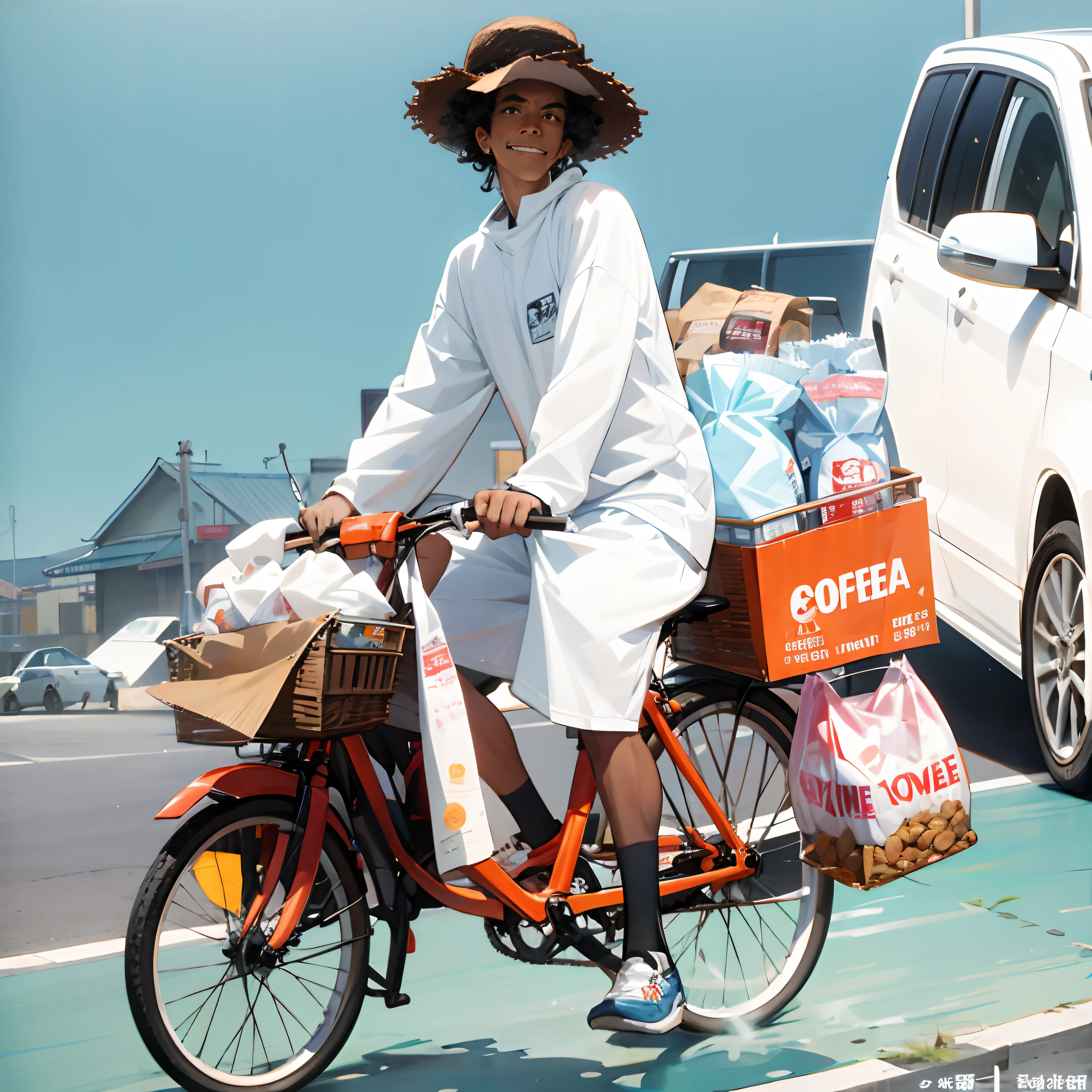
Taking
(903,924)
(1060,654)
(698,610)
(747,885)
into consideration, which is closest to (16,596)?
(698,610)

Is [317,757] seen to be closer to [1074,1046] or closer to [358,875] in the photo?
[358,875]

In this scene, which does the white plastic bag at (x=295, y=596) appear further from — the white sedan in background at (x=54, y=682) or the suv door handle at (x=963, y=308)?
the suv door handle at (x=963, y=308)

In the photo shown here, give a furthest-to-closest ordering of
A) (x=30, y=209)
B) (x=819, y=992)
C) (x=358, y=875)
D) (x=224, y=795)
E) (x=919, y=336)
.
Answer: (x=919, y=336) < (x=30, y=209) < (x=819, y=992) < (x=358, y=875) < (x=224, y=795)

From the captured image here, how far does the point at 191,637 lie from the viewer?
7.32 feet

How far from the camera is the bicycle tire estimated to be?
6.92 ft

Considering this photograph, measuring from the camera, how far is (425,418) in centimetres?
269

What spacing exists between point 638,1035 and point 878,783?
33.2 inches

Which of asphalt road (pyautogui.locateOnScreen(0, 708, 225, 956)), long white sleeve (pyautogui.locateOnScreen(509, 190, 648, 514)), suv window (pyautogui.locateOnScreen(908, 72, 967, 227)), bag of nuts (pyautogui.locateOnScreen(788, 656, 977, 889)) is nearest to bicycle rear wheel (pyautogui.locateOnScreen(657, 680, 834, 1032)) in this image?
bag of nuts (pyautogui.locateOnScreen(788, 656, 977, 889))

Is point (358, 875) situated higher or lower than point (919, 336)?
lower

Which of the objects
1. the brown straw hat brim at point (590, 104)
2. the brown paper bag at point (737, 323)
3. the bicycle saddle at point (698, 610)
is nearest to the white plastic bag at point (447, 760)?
the bicycle saddle at point (698, 610)

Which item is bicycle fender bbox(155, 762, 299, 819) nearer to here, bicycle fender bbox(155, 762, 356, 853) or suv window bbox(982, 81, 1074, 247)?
bicycle fender bbox(155, 762, 356, 853)

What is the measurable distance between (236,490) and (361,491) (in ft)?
3.94

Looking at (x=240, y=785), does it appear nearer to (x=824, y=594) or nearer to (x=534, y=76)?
(x=824, y=594)

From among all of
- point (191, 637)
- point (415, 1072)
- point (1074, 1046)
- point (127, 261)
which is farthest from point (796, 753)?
point (127, 261)
